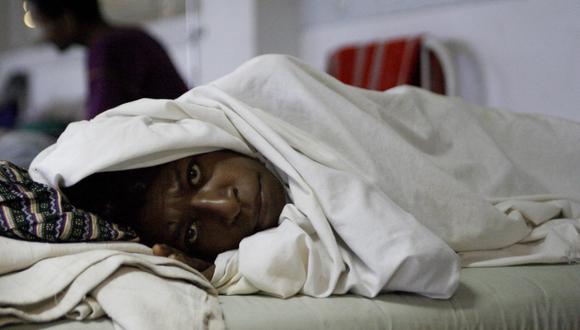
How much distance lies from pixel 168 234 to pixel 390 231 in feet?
1.15

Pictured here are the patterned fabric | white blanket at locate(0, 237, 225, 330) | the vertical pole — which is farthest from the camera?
the vertical pole

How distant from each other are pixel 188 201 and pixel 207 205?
4 cm

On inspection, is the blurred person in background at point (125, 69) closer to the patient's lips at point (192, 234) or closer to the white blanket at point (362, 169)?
the white blanket at point (362, 169)

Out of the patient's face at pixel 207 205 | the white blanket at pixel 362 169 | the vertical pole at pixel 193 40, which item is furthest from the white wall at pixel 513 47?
the patient's face at pixel 207 205

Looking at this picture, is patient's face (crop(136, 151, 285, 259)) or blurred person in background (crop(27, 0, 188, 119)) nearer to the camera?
patient's face (crop(136, 151, 285, 259))

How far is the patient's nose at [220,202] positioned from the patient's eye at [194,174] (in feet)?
0.07

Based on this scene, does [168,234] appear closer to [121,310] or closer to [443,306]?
[121,310]

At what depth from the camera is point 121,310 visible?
73 cm

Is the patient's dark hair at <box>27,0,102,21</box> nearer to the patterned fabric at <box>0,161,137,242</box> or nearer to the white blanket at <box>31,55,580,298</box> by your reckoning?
the white blanket at <box>31,55,580,298</box>

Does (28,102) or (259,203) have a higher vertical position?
(259,203)

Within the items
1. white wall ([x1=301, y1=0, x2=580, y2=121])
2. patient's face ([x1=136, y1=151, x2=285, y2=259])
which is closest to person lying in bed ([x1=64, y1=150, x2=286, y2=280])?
patient's face ([x1=136, y1=151, x2=285, y2=259])

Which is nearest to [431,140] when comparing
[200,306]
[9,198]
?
[200,306]

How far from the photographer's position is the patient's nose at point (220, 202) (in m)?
0.97

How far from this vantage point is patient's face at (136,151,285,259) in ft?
3.23
